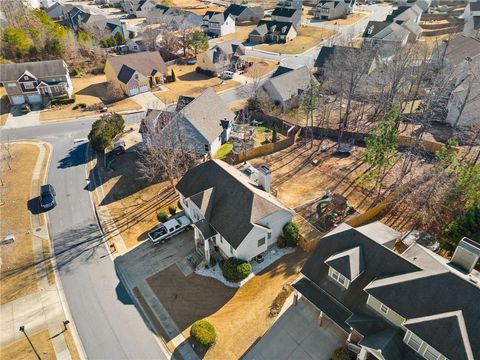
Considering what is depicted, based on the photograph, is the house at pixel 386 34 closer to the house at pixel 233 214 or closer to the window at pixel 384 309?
the house at pixel 233 214

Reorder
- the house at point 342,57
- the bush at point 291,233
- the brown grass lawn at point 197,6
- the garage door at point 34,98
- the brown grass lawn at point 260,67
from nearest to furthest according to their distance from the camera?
the bush at point 291,233 → the house at point 342,57 → the garage door at point 34,98 → the brown grass lawn at point 260,67 → the brown grass lawn at point 197,6

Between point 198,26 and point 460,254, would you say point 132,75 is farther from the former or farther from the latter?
point 460,254

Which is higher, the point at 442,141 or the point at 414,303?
the point at 414,303

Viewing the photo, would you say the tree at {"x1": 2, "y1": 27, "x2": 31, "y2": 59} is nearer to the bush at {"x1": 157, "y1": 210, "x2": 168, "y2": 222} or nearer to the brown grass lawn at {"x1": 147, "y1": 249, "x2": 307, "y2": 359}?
the bush at {"x1": 157, "y1": 210, "x2": 168, "y2": 222}

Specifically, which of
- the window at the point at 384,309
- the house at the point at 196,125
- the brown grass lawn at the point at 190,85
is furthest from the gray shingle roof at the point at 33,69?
the window at the point at 384,309

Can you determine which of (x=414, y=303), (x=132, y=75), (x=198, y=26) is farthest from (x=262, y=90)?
(x=198, y=26)

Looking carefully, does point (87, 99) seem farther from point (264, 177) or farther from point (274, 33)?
point (274, 33)
